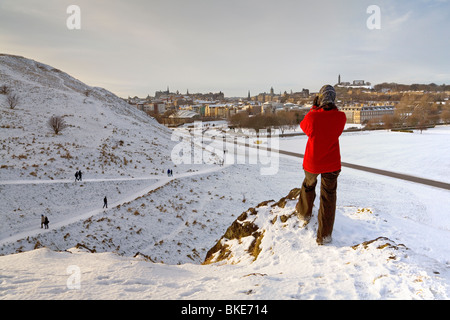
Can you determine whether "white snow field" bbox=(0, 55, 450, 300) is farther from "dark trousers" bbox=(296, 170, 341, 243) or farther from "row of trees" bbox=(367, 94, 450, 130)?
"row of trees" bbox=(367, 94, 450, 130)

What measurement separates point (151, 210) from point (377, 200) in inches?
731

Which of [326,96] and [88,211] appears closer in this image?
[326,96]

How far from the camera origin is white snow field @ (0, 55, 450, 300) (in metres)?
4.48

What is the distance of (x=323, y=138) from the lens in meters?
5.62

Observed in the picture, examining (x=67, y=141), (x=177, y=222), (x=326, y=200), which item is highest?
(x=67, y=141)

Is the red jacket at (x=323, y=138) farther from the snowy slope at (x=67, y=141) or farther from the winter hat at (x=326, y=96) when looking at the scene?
the snowy slope at (x=67, y=141)

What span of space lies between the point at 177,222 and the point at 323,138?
607 inches

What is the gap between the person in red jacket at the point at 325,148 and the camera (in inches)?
220

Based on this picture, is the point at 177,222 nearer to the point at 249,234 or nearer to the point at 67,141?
the point at 249,234

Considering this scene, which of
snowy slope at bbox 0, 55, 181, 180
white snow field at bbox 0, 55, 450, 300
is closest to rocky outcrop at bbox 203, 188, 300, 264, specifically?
white snow field at bbox 0, 55, 450, 300

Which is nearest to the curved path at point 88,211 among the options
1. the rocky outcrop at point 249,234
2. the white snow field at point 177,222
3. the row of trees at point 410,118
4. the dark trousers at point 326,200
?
the white snow field at point 177,222

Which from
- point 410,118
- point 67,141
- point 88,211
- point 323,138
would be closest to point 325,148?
point 323,138

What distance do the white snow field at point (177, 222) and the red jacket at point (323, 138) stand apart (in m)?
1.84

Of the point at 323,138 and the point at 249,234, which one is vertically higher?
the point at 323,138
